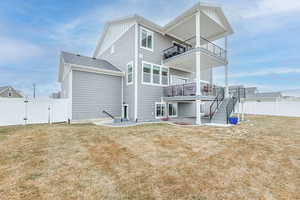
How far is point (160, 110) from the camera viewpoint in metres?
12.7

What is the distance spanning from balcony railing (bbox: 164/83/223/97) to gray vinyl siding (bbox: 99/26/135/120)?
3483 millimetres

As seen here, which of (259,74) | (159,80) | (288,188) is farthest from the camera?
(259,74)

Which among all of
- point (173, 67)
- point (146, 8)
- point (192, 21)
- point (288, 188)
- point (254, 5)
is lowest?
point (288, 188)

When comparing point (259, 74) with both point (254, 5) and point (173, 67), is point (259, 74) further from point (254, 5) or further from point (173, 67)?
point (173, 67)

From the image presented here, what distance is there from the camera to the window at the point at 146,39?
38.3 feet

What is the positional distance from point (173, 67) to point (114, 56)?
6.06m

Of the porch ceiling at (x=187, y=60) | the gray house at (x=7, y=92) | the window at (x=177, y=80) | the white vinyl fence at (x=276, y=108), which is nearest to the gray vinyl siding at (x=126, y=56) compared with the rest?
the porch ceiling at (x=187, y=60)

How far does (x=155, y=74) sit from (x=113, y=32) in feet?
21.4

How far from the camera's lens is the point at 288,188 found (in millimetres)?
2938

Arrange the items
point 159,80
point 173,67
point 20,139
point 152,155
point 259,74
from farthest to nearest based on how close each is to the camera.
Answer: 1. point 259,74
2. point 173,67
3. point 159,80
4. point 20,139
5. point 152,155

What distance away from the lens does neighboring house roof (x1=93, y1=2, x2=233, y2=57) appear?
1029cm

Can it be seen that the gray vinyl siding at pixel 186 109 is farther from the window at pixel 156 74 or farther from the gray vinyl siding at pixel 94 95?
the gray vinyl siding at pixel 94 95

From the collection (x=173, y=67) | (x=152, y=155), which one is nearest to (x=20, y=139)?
(x=152, y=155)

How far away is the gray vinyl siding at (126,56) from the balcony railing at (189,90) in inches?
137
